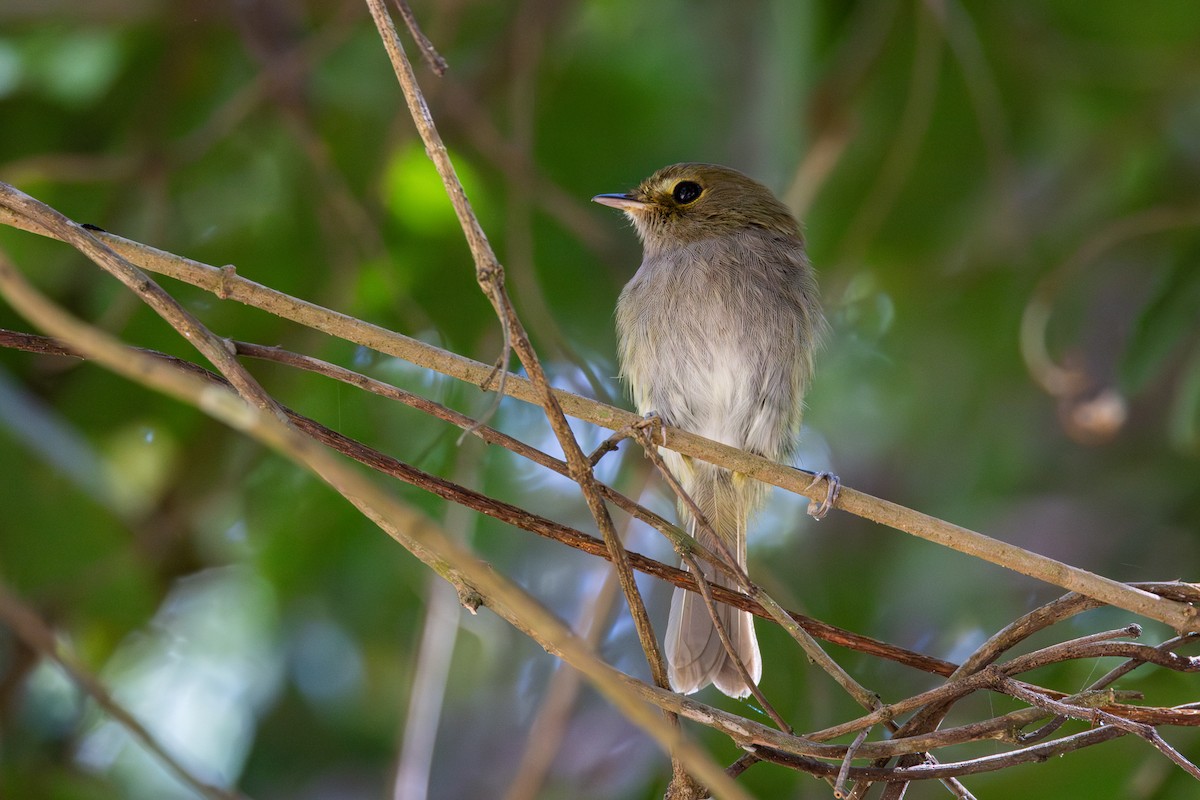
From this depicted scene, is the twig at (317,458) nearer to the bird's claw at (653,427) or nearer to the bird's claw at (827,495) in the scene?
the bird's claw at (653,427)

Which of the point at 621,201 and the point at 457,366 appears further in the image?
the point at 621,201

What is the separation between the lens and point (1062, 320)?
4.40 m

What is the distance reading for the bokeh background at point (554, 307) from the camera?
401 centimetres

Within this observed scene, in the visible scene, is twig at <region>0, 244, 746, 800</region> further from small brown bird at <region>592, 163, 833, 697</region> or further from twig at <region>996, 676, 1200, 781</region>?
small brown bird at <region>592, 163, 833, 697</region>

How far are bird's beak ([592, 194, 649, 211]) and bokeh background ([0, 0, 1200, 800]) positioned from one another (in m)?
0.31

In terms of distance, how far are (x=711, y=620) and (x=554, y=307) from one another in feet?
5.13

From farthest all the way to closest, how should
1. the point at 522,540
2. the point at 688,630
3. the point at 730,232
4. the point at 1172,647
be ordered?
the point at 522,540, the point at 730,232, the point at 688,630, the point at 1172,647

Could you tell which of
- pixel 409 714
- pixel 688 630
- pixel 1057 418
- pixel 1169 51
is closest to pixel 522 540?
pixel 409 714

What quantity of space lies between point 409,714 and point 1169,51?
11.2ft

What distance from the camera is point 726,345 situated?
3.77 meters

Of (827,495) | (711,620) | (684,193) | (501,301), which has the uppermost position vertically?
(684,193)

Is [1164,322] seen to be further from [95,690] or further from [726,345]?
[95,690]

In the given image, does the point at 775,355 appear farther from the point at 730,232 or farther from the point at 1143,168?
the point at 1143,168

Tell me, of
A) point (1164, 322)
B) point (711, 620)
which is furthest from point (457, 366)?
point (1164, 322)
